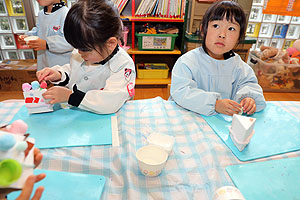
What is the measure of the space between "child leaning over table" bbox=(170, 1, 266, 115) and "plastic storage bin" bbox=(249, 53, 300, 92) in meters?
1.45

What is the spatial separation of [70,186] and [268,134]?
674mm

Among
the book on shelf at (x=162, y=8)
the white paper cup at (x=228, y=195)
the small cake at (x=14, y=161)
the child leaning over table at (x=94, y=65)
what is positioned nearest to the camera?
the small cake at (x=14, y=161)

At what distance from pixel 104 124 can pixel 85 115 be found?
0.10 meters

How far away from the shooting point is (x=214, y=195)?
489 millimetres

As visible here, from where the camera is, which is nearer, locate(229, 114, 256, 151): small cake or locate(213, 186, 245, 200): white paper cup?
locate(213, 186, 245, 200): white paper cup

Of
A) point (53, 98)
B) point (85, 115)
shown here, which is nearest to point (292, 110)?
point (85, 115)

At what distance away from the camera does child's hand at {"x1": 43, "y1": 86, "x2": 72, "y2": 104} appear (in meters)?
0.77

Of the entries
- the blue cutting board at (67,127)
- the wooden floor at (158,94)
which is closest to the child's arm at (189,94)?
the blue cutting board at (67,127)

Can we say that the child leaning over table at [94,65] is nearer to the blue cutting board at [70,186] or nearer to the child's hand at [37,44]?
the blue cutting board at [70,186]

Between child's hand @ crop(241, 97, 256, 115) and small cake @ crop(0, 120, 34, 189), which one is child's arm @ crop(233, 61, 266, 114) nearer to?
child's hand @ crop(241, 97, 256, 115)

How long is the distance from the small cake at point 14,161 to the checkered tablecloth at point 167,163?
0.21 metres

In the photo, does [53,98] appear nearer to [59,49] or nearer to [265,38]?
[59,49]

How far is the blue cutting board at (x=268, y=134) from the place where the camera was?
67cm

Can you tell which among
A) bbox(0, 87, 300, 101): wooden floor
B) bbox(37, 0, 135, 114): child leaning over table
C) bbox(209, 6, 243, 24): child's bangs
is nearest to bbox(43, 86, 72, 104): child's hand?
bbox(37, 0, 135, 114): child leaning over table
